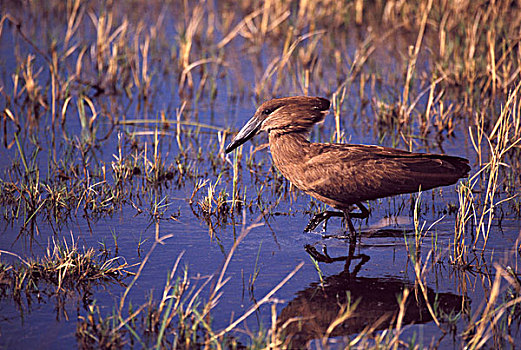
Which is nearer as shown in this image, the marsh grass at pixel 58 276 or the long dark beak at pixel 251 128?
the marsh grass at pixel 58 276

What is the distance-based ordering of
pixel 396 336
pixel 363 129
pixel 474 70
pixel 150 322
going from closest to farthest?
pixel 396 336 < pixel 150 322 < pixel 363 129 < pixel 474 70

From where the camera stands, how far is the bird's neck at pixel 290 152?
6.18 metres

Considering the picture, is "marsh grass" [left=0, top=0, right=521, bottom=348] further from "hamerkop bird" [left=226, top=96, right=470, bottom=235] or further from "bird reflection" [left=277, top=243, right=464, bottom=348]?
"hamerkop bird" [left=226, top=96, right=470, bottom=235]

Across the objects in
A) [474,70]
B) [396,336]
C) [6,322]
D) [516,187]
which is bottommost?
[6,322]

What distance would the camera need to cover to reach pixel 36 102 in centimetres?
912

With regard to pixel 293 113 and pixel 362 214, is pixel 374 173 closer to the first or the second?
pixel 362 214

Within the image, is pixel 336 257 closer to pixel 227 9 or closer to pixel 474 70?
pixel 474 70

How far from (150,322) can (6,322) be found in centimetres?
86

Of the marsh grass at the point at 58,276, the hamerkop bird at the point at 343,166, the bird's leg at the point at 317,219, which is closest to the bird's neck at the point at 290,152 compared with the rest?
the hamerkop bird at the point at 343,166

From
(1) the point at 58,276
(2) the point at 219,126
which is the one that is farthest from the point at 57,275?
(2) the point at 219,126

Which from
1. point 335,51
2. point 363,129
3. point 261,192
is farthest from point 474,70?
point 261,192

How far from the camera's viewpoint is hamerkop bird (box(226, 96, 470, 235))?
6004mm

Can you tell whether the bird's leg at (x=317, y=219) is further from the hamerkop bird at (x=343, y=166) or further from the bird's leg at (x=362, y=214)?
the bird's leg at (x=362, y=214)

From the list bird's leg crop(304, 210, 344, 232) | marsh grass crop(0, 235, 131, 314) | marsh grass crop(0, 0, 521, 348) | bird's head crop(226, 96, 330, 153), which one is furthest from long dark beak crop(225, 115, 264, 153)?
marsh grass crop(0, 235, 131, 314)
